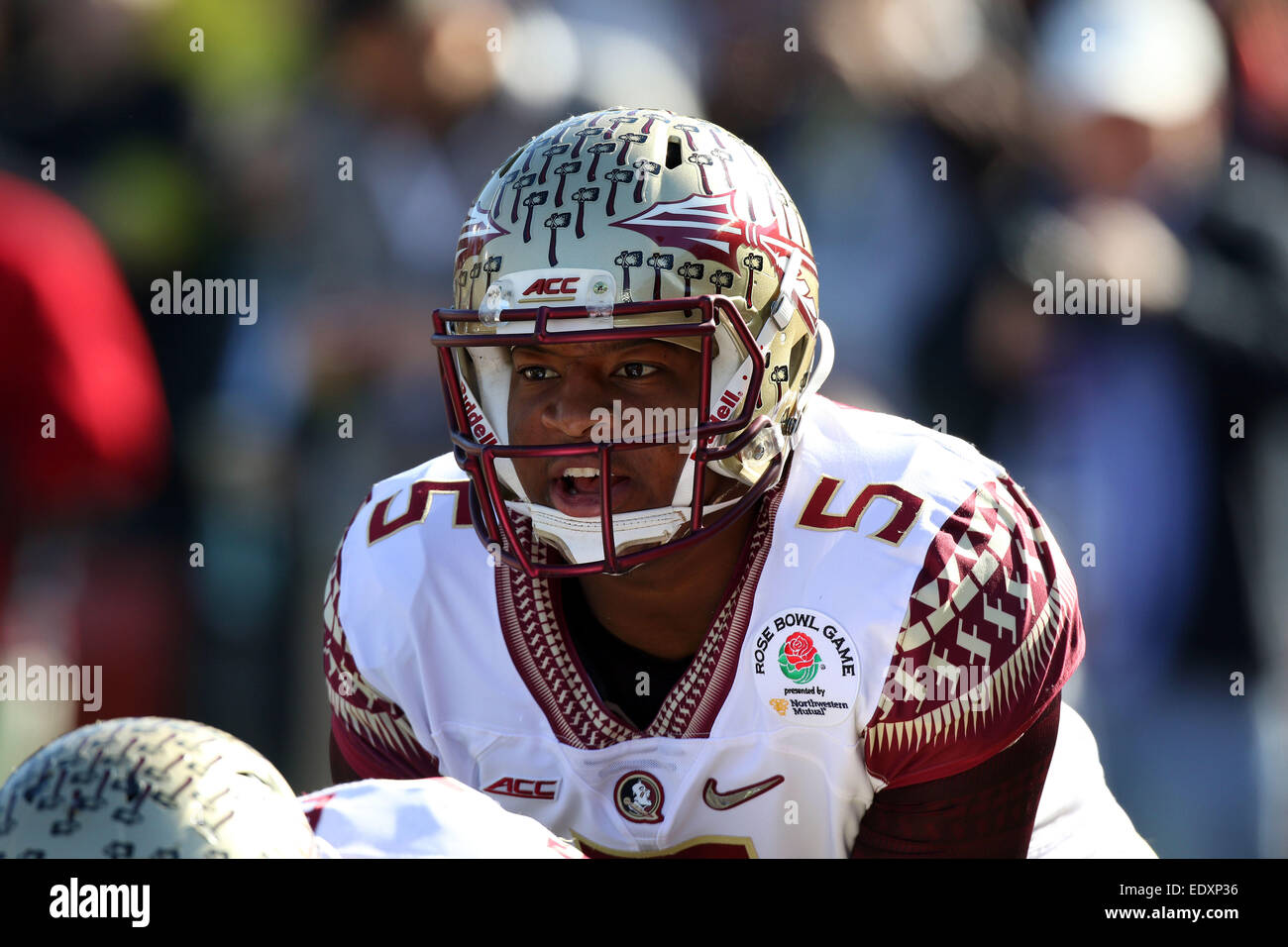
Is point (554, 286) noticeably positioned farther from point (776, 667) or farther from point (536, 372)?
point (776, 667)

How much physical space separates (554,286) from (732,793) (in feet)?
2.51

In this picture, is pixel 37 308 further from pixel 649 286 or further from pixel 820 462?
pixel 820 462

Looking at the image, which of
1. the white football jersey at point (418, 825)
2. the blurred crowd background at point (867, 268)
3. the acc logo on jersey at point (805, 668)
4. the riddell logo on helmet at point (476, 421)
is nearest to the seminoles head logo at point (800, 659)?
the acc logo on jersey at point (805, 668)

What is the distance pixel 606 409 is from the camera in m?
2.07

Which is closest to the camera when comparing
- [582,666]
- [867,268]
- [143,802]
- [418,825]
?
[143,802]

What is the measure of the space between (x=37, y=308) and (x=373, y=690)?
0.92 metres

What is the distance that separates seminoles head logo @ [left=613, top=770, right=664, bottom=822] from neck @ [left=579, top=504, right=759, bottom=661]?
21 cm

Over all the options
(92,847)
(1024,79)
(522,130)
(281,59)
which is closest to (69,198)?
(281,59)

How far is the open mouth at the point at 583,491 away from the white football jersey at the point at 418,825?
697 mm

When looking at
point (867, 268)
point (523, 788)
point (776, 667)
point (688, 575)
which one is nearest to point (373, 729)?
point (523, 788)

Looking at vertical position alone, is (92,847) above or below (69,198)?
below

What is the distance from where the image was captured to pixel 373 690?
2.31 m

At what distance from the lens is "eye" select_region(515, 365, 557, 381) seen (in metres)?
2.18

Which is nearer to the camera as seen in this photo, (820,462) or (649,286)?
(649,286)
